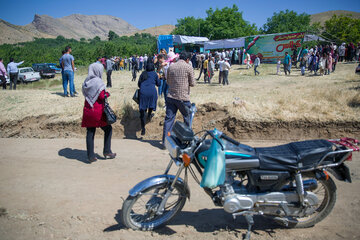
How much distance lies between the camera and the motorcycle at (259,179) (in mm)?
2973

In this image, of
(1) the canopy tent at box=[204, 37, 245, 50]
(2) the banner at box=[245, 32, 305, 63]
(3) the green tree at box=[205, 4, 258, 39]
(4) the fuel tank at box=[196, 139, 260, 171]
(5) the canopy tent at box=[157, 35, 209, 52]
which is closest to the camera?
(4) the fuel tank at box=[196, 139, 260, 171]

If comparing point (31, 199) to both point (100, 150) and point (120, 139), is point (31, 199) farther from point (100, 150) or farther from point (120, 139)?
point (120, 139)

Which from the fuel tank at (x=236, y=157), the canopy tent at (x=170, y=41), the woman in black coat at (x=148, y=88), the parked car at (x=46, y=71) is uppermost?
the canopy tent at (x=170, y=41)

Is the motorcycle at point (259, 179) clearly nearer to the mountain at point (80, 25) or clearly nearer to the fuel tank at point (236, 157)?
the fuel tank at point (236, 157)

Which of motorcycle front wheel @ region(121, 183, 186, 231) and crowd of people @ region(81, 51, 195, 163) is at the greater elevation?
crowd of people @ region(81, 51, 195, 163)

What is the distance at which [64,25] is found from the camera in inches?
5369

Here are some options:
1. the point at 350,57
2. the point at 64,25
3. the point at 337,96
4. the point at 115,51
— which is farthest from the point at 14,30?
the point at 337,96

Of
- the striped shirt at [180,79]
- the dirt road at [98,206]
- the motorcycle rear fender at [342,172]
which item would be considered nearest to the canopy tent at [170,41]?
the striped shirt at [180,79]

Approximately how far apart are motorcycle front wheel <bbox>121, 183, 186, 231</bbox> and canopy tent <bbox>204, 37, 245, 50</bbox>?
26.7 metres

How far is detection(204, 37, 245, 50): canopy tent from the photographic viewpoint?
27.8 metres

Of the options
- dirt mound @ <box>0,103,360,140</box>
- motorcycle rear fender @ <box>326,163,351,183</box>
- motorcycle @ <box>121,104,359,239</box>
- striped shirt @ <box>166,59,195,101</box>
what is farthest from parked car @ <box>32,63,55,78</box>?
motorcycle rear fender @ <box>326,163,351,183</box>

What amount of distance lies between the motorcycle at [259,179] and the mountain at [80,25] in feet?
442

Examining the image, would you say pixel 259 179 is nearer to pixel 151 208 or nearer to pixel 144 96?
pixel 151 208

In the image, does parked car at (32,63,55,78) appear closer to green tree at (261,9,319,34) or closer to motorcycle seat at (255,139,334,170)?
motorcycle seat at (255,139,334,170)
